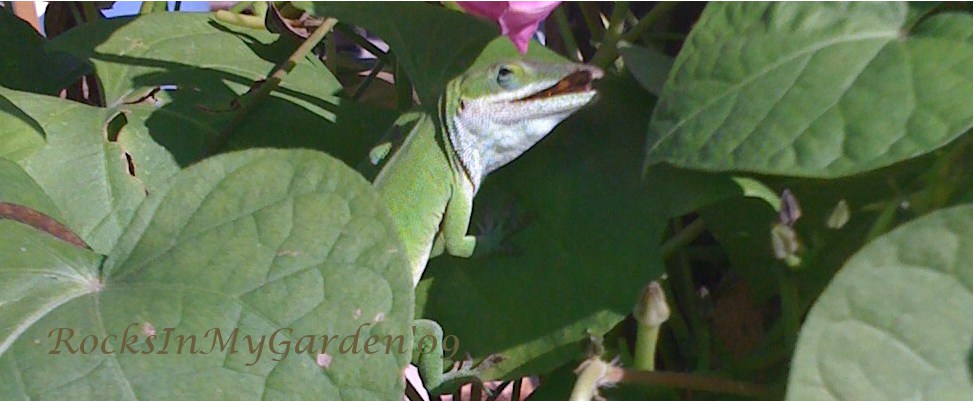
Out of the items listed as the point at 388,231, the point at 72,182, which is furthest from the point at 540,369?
the point at 72,182

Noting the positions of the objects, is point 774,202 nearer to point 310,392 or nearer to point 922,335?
point 922,335

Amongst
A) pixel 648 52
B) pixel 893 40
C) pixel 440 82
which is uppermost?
pixel 893 40

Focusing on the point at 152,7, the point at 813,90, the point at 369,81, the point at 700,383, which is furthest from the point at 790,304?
the point at 152,7

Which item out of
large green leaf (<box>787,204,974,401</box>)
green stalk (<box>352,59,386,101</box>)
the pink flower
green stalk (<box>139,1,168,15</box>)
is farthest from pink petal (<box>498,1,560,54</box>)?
green stalk (<box>139,1,168,15</box>)

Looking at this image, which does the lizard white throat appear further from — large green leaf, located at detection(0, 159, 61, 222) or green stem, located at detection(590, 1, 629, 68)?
large green leaf, located at detection(0, 159, 61, 222)

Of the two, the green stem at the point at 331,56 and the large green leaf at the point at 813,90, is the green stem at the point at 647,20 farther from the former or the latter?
the green stem at the point at 331,56
